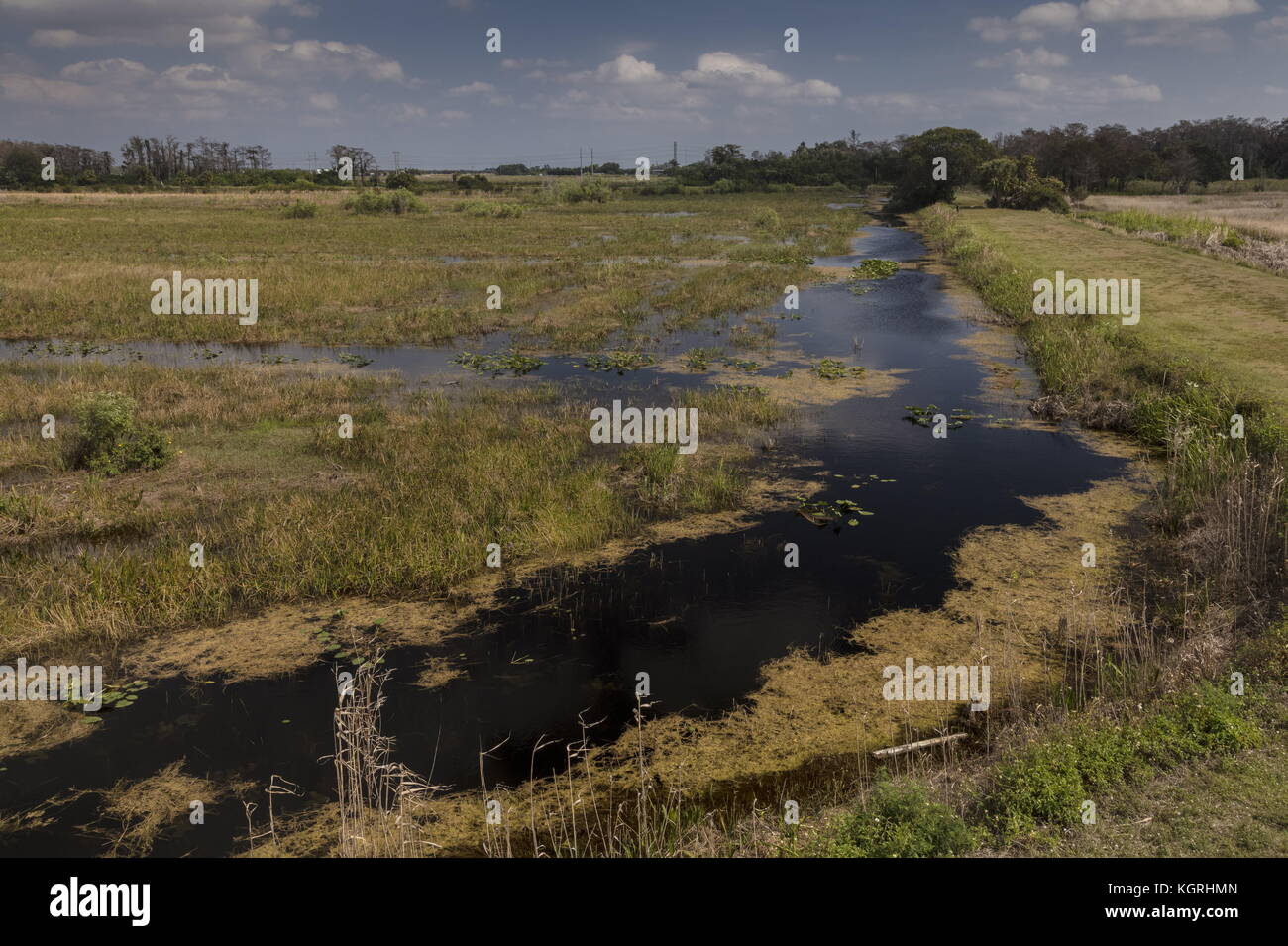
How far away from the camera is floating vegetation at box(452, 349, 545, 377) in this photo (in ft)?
69.3

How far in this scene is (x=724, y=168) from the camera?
4678 inches

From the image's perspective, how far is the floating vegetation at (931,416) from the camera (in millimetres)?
16922

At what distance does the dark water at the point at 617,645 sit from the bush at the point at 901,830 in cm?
265

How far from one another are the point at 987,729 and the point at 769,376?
1394 cm

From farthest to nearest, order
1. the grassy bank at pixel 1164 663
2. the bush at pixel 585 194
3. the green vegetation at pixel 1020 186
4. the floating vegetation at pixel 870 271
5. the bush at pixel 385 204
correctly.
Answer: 1. the bush at pixel 585 194
2. the bush at pixel 385 204
3. the green vegetation at pixel 1020 186
4. the floating vegetation at pixel 870 271
5. the grassy bank at pixel 1164 663

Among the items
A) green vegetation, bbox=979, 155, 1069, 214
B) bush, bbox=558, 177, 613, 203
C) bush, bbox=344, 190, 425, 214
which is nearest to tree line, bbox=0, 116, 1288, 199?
green vegetation, bbox=979, 155, 1069, 214

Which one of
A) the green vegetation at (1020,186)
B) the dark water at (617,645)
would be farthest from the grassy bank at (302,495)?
the green vegetation at (1020,186)

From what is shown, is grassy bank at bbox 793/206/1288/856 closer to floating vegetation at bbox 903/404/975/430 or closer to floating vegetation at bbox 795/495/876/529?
floating vegetation at bbox 903/404/975/430

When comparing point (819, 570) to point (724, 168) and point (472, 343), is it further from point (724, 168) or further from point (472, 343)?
point (724, 168)

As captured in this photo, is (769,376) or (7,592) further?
(769,376)

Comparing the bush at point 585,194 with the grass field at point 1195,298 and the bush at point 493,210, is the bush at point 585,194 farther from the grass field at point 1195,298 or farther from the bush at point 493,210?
the grass field at point 1195,298

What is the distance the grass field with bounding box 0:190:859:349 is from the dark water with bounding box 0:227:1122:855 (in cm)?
1298

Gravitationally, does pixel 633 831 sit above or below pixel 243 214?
below
